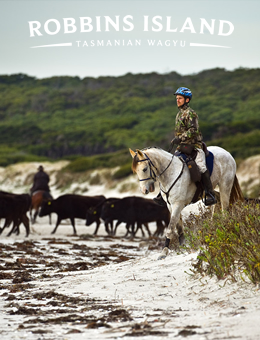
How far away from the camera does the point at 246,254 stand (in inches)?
257

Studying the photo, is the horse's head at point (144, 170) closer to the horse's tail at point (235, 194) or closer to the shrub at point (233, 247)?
the shrub at point (233, 247)

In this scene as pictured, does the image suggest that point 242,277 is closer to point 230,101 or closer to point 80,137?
point 80,137

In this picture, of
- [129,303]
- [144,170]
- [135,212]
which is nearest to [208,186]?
[144,170]

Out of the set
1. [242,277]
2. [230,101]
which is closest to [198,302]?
[242,277]

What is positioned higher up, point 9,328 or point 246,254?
point 246,254

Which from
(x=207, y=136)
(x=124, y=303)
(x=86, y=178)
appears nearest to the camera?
(x=124, y=303)

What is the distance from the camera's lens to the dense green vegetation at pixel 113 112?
65.5 metres

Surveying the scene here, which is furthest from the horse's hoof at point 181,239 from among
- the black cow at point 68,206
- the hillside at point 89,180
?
Result: the hillside at point 89,180

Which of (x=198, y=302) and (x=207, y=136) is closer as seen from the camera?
(x=198, y=302)

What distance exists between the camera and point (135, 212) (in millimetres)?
21391

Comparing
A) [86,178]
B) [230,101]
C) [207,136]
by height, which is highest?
[230,101]

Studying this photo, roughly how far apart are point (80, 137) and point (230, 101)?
2667 cm

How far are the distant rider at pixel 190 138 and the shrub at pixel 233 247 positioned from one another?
5.69ft

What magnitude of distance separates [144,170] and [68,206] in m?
13.3
